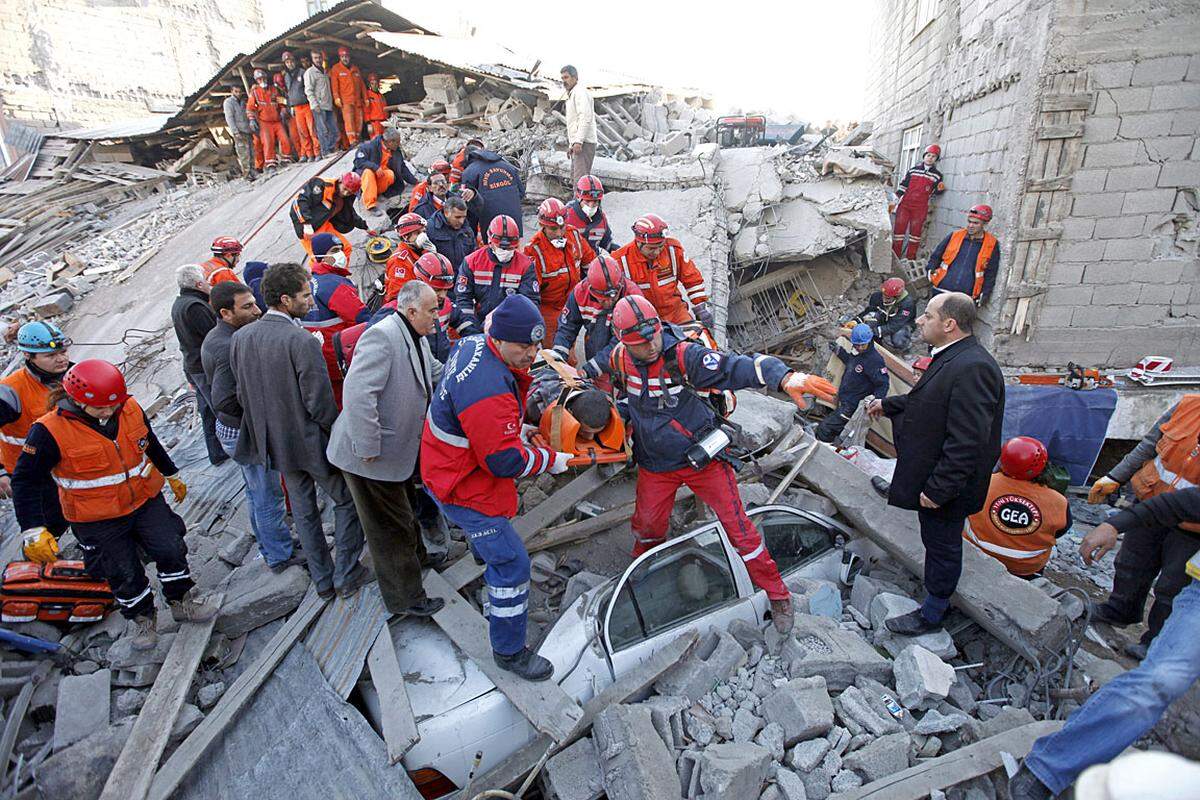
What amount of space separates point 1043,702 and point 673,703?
1988 mm

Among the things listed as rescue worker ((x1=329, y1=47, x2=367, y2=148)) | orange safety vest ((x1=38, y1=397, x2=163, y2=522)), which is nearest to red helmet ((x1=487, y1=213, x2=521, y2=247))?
orange safety vest ((x1=38, y1=397, x2=163, y2=522))

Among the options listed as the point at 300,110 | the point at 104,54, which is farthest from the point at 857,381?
the point at 104,54

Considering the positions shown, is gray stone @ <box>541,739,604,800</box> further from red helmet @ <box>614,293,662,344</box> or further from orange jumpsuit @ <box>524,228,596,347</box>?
orange jumpsuit @ <box>524,228,596,347</box>

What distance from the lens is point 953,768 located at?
259 centimetres

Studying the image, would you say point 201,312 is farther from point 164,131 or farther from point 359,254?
point 164,131

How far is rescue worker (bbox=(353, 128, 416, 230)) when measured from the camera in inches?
334

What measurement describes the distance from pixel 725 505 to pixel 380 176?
7553 mm

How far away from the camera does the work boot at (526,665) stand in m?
3.08

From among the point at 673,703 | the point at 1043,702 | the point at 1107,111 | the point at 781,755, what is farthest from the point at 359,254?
the point at 1107,111

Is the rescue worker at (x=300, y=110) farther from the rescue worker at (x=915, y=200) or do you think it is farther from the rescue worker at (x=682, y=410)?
the rescue worker at (x=682, y=410)

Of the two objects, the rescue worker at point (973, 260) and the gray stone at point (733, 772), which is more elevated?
the rescue worker at point (973, 260)

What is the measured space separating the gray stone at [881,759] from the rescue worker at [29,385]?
16.7 feet

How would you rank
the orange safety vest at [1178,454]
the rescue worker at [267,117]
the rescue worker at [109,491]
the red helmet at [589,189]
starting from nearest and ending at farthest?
1. the rescue worker at [109,491]
2. the orange safety vest at [1178,454]
3. the red helmet at [589,189]
4. the rescue worker at [267,117]

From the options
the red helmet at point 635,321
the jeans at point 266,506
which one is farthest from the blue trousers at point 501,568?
the jeans at point 266,506
